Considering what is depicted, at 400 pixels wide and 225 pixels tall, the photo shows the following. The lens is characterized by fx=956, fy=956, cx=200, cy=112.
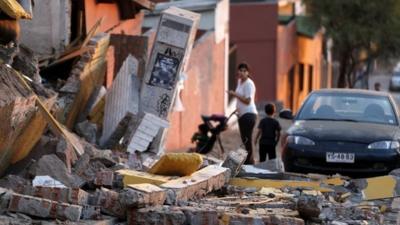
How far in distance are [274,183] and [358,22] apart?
79.9ft

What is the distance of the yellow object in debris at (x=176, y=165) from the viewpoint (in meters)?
9.76

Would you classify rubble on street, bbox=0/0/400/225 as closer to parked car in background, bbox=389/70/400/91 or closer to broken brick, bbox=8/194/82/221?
broken brick, bbox=8/194/82/221

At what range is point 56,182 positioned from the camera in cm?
919

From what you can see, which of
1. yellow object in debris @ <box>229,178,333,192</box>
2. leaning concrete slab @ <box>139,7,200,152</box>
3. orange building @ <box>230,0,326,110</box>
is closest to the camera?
yellow object in debris @ <box>229,178,333,192</box>

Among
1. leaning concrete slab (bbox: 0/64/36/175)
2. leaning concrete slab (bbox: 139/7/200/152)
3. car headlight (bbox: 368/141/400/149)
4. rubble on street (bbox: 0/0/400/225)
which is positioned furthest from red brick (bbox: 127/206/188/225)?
leaning concrete slab (bbox: 139/7/200/152)

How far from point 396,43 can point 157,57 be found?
75.9 ft

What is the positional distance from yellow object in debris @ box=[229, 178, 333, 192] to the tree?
23.5m

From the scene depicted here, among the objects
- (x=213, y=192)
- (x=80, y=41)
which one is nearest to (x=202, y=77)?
(x=80, y=41)

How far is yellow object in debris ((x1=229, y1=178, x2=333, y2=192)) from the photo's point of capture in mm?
10836

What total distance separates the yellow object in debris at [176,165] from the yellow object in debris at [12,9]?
2281mm

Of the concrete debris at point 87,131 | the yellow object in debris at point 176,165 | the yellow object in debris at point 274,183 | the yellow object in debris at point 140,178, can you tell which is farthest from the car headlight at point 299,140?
the yellow object in debris at point 140,178

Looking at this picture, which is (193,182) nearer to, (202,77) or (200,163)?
(200,163)

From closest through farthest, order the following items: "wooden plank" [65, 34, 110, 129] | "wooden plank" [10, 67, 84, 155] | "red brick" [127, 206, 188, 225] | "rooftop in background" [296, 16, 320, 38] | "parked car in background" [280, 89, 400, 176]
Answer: "red brick" [127, 206, 188, 225], "wooden plank" [10, 67, 84, 155], "wooden plank" [65, 34, 110, 129], "parked car in background" [280, 89, 400, 176], "rooftop in background" [296, 16, 320, 38]

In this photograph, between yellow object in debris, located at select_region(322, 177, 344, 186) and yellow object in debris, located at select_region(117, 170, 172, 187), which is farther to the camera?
yellow object in debris, located at select_region(322, 177, 344, 186)
